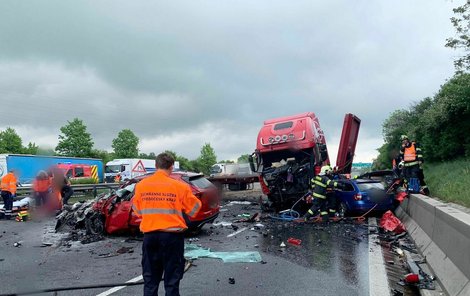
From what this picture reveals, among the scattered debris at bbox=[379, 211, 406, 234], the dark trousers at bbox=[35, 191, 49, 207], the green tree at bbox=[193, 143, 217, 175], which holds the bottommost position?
the scattered debris at bbox=[379, 211, 406, 234]

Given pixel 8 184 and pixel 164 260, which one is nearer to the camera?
pixel 164 260

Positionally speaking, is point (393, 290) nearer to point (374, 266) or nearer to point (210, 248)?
point (374, 266)

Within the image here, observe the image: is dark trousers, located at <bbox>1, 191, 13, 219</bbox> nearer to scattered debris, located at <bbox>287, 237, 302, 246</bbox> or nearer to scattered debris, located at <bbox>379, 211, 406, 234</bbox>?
scattered debris, located at <bbox>287, 237, 302, 246</bbox>

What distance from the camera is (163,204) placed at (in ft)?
13.0

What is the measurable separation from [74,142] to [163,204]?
5573 cm

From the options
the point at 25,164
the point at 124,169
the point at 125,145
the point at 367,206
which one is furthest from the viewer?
the point at 125,145

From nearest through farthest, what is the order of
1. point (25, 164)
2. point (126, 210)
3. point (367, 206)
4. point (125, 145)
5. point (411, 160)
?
point (126, 210) → point (411, 160) → point (367, 206) → point (25, 164) → point (125, 145)

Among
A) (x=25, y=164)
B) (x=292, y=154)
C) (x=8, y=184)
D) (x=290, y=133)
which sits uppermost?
(x=290, y=133)

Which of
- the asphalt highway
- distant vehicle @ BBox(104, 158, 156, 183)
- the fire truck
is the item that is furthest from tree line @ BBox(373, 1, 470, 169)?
distant vehicle @ BBox(104, 158, 156, 183)

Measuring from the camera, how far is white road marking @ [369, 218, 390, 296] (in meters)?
4.84

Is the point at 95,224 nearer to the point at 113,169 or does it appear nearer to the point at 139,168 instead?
the point at 139,168

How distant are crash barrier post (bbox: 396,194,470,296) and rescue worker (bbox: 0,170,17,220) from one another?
12603mm

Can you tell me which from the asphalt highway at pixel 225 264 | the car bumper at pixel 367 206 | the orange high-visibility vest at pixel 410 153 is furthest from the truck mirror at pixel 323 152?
the asphalt highway at pixel 225 264

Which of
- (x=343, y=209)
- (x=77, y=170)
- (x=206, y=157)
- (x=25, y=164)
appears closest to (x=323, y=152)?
(x=343, y=209)
